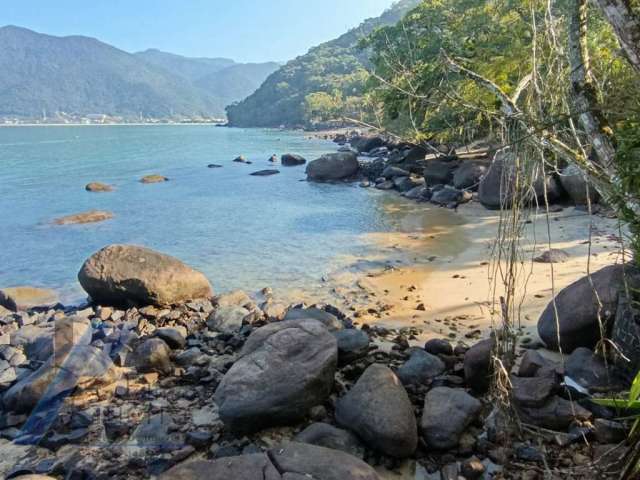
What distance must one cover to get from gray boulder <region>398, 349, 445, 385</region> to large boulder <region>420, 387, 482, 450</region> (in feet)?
2.01

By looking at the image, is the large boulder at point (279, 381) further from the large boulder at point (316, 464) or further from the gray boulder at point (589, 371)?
the gray boulder at point (589, 371)

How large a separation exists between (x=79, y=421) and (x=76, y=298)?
18.5 ft

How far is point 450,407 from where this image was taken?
167 inches

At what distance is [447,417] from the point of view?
4.16m

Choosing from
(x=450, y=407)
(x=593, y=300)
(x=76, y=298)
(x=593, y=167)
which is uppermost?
(x=593, y=167)

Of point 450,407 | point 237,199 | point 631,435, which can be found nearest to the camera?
point 631,435

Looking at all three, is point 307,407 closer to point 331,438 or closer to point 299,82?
point 331,438

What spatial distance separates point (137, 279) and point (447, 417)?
628 centimetres

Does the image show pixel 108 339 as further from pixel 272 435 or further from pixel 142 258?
pixel 272 435

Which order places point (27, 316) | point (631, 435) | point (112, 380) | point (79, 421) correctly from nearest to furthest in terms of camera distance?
point (631, 435)
point (79, 421)
point (112, 380)
point (27, 316)

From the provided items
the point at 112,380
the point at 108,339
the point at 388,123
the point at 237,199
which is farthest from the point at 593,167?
the point at 388,123

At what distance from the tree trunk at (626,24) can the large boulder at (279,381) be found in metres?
3.34

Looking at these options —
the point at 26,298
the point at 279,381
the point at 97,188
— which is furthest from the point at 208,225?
the point at 279,381

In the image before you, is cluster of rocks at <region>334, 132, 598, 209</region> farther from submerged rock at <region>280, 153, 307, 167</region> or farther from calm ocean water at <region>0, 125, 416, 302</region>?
submerged rock at <region>280, 153, 307, 167</region>
